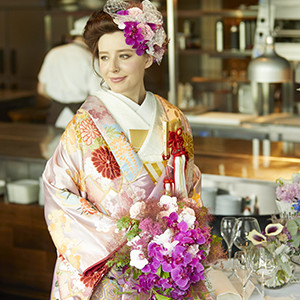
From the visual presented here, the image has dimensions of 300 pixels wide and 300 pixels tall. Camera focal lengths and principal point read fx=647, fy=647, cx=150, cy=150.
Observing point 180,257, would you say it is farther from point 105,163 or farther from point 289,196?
point 289,196

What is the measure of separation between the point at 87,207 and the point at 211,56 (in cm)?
467

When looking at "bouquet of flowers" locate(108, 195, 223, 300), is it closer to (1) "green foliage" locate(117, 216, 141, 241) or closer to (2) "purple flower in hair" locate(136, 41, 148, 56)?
(1) "green foliage" locate(117, 216, 141, 241)

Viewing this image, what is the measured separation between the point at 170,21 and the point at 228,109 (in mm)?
1993

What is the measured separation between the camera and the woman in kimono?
2.10 meters

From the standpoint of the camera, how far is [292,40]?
6285 mm

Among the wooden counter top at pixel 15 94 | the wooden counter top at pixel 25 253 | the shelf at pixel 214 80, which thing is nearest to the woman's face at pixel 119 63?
the wooden counter top at pixel 25 253

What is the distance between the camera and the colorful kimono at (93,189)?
6.88 ft

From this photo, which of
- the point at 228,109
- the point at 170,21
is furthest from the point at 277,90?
the point at 170,21

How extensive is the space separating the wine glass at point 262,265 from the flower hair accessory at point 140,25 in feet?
2.45

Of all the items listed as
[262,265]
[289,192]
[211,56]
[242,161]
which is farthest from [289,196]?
[211,56]

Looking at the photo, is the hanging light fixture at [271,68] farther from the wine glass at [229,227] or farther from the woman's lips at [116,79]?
the woman's lips at [116,79]

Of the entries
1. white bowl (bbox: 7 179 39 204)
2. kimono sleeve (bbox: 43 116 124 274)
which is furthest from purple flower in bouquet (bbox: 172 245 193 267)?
white bowl (bbox: 7 179 39 204)

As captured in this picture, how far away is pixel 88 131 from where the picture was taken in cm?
216

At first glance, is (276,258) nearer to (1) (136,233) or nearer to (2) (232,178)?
(1) (136,233)
